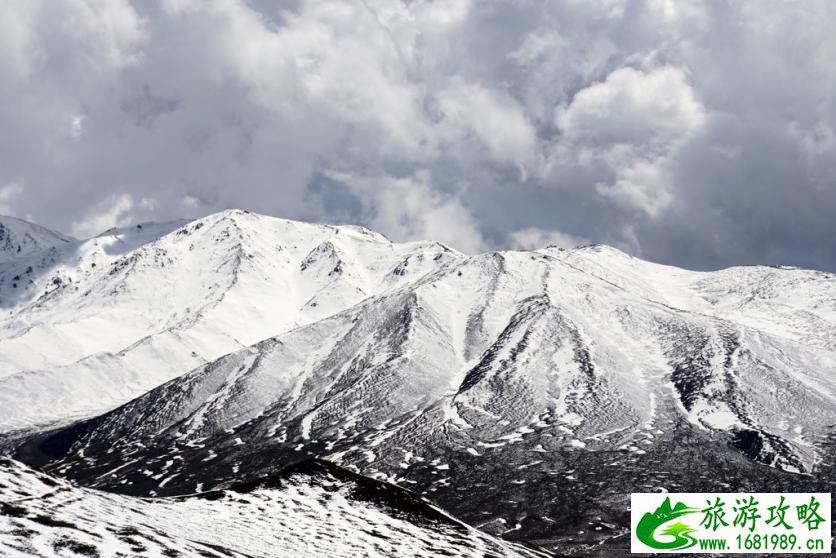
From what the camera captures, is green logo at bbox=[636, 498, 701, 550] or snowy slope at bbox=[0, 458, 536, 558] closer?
snowy slope at bbox=[0, 458, 536, 558]

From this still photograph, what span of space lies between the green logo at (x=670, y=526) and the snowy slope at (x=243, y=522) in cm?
1939

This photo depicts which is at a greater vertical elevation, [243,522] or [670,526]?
[670,526]

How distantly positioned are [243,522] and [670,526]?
48284mm

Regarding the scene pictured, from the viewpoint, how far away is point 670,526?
303ft

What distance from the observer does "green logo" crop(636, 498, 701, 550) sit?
92.1m

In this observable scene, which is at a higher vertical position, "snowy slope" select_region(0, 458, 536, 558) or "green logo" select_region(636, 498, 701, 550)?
"green logo" select_region(636, 498, 701, 550)

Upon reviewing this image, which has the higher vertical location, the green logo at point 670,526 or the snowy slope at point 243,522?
the green logo at point 670,526

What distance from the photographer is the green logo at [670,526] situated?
9212 cm

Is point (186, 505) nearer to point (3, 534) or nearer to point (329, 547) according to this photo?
point (329, 547)

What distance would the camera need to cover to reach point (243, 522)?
8956 cm

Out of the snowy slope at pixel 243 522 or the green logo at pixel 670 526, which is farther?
the green logo at pixel 670 526

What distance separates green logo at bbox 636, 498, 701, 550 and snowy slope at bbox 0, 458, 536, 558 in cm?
1939

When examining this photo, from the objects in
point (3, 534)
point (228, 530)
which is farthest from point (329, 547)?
point (3, 534)

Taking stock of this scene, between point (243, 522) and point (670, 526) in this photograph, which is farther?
point (670, 526)
